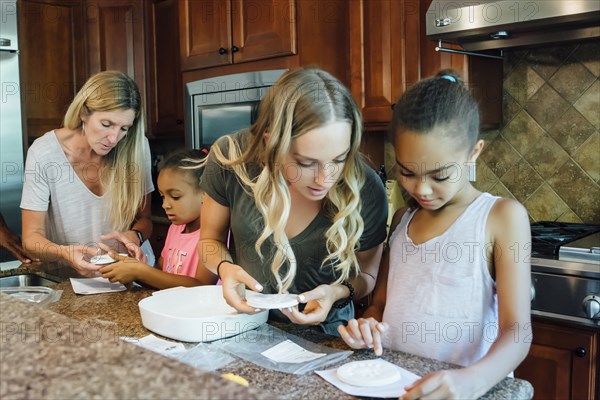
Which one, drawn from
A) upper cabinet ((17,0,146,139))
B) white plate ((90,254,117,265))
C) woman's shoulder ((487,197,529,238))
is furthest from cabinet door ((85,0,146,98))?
woman's shoulder ((487,197,529,238))

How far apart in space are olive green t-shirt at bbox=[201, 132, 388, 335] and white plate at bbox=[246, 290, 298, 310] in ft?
0.67

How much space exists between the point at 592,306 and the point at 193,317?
4.03ft

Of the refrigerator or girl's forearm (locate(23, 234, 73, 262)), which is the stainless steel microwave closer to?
the refrigerator

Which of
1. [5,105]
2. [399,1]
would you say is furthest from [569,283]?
[5,105]

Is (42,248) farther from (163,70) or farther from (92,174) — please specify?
(163,70)

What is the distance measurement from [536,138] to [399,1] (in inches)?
29.8

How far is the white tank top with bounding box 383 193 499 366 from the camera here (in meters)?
1.24

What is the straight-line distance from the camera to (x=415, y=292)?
1.32m

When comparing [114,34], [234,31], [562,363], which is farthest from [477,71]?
[114,34]

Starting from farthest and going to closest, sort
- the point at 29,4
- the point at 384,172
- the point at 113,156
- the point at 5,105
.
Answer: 1. the point at 29,4
2. the point at 5,105
3. the point at 384,172
4. the point at 113,156

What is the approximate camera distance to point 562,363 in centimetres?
197

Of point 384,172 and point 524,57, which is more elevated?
point 524,57

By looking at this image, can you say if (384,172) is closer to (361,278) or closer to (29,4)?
(361,278)

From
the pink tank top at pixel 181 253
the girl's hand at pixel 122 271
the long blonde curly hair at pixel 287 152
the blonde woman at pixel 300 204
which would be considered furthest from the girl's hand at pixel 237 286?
the pink tank top at pixel 181 253
